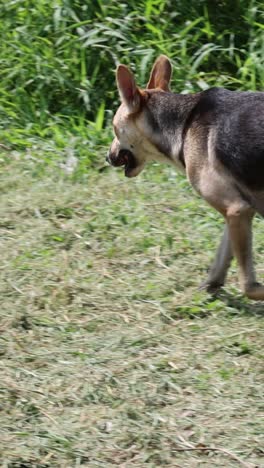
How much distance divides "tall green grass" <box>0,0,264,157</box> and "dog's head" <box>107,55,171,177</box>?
1545mm

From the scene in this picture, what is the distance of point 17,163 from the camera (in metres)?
Answer: 7.97

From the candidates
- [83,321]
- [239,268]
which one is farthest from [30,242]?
[239,268]

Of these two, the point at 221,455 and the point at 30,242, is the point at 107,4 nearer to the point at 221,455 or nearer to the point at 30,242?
the point at 30,242

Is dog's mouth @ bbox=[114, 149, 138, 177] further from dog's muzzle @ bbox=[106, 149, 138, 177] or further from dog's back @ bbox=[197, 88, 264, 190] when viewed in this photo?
dog's back @ bbox=[197, 88, 264, 190]

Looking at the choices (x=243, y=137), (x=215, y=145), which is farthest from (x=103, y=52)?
(x=243, y=137)

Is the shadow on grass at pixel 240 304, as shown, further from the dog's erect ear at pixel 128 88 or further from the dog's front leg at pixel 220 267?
the dog's erect ear at pixel 128 88

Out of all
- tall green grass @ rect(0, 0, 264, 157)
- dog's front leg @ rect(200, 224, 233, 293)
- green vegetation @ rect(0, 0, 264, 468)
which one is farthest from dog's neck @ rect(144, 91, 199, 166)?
tall green grass @ rect(0, 0, 264, 157)

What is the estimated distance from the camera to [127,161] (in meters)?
6.68

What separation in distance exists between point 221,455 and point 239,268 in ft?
4.85

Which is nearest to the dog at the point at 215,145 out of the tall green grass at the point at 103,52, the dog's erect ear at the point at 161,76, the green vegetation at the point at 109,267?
the dog's erect ear at the point at 161,76

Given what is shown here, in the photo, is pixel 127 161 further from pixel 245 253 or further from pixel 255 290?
pixel 255 290

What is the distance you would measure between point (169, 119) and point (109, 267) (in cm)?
97

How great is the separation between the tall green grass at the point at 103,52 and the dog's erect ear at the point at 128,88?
1.85 m

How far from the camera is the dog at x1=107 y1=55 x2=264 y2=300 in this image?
5.80 metres
